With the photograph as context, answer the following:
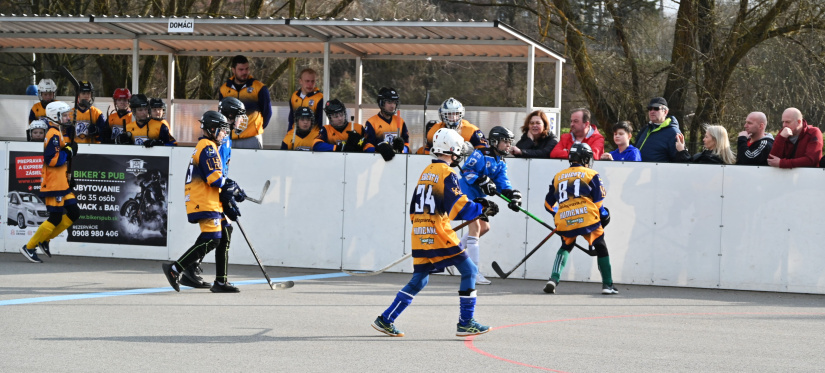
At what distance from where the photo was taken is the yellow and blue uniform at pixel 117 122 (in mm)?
15008

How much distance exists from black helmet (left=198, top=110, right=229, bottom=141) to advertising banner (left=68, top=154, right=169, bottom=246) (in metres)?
3.34

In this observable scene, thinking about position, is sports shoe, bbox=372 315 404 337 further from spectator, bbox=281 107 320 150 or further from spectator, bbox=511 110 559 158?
spectator, bbox=281 107 320 150

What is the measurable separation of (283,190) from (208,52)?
550 centimetres

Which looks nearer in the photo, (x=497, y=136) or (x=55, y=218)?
(x=497, y=136)

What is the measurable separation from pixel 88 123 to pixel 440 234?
8.61m

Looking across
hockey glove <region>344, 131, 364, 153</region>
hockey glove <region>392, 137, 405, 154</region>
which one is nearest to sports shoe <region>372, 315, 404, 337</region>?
hockey glove <region>392, 137, 405, 154</region>

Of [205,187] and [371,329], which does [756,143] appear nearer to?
[371,329]

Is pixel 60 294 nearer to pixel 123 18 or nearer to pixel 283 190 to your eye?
pixel 283 190

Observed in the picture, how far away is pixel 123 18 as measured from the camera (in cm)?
1444

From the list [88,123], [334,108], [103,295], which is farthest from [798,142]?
[88,123]

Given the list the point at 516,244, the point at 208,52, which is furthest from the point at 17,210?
the point at 516,244

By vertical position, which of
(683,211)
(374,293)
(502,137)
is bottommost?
(374,293)

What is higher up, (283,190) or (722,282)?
(283,190)

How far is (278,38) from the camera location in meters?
15.7
